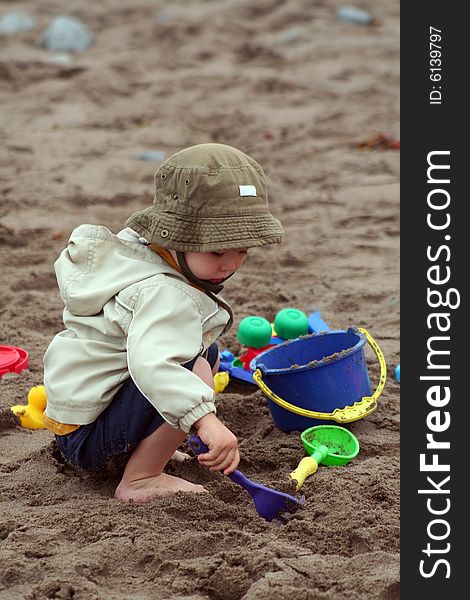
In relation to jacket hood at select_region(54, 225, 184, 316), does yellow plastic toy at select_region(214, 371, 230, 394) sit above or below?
below

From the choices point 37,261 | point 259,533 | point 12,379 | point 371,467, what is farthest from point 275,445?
point 37,261

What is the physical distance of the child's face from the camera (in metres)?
2.19

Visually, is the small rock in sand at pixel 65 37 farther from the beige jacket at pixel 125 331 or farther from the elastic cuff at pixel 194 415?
the elastic cuff at pixel 194 415

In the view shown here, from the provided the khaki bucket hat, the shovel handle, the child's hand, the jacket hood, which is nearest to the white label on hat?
the khaki bucket hat

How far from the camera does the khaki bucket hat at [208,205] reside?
2131 millimetres

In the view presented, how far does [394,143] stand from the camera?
5.34m

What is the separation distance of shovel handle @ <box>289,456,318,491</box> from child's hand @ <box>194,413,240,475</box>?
31cm

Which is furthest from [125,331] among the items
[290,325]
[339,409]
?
[290,325]

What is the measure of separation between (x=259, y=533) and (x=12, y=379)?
1122mm

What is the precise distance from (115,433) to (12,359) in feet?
2.81

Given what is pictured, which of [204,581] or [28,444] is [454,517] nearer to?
[204,581]

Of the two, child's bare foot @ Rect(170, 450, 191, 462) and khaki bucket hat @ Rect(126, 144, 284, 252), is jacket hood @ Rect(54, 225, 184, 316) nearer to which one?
khaki bucket hat @ Rect(126, 144, 284, 252)

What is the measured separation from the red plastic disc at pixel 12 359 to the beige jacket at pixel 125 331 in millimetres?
699

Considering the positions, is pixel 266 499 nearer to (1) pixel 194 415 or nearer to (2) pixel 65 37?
(1) pixel 194 415
